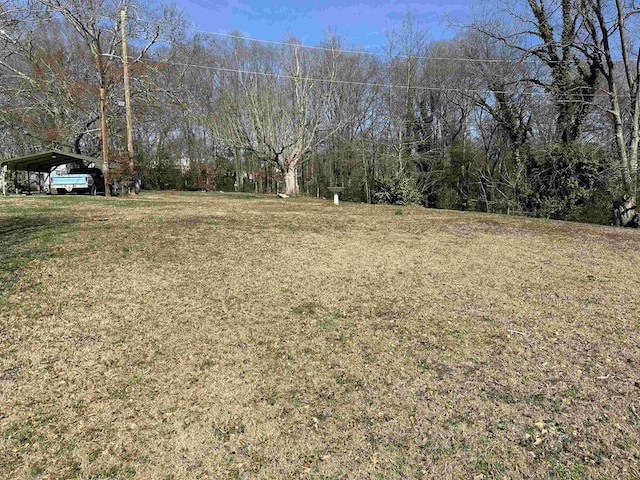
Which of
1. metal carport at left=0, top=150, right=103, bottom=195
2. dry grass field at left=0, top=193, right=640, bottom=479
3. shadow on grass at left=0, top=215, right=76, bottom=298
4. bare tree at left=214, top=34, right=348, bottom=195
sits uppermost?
bare tree at left=214, top=34, right=348, bottom=195

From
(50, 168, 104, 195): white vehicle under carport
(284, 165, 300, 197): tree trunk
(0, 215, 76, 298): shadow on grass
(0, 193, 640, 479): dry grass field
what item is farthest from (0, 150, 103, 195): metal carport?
(0, 193, 640, 479): dry grass field

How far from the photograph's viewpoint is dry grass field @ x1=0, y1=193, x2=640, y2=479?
188 cm

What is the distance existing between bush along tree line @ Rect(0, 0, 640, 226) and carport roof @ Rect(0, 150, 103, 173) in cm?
181

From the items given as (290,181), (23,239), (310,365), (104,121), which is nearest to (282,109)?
(290,181)

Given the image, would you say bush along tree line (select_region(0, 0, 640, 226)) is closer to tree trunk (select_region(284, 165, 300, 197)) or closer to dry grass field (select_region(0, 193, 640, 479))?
tree trunk (select_region(284, 165, 300, 197))

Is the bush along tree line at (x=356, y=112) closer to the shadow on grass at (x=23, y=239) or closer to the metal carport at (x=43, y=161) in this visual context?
the metal carport at (x=43, y=161)

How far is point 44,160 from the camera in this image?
15695 mm

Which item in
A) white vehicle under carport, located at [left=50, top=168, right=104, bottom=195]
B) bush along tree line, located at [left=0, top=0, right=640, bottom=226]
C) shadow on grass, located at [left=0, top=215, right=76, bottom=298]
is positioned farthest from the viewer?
white vehicle under carport, located at [left=50, top=168, right=104, bottom=195]

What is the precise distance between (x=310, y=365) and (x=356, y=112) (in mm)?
22366

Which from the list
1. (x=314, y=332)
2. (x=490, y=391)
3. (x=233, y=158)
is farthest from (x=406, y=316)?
(x=233, y=158)

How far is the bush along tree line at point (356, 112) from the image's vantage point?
11938 millimetres

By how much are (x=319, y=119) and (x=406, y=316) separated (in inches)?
660

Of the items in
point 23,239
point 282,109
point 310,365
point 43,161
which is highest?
point 282,109

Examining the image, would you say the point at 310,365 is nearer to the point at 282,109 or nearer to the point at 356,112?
the point at 282,109
